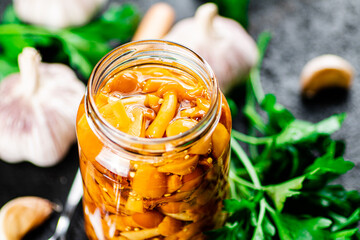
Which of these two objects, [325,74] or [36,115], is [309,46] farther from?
[36,115]

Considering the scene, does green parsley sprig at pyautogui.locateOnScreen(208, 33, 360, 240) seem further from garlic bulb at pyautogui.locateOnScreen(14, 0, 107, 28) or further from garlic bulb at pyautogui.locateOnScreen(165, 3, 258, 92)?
garlic bulb at pyautogui.locateOnScreen(14, 0, 107, 28)

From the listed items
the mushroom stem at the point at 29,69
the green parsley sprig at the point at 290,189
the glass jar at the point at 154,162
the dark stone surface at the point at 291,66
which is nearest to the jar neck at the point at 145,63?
the glass jar at the point at 154,162

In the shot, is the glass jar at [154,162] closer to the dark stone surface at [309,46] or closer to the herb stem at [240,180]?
the herb stem at [240,180]

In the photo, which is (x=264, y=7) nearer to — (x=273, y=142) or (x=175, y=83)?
(x=273, y=142)

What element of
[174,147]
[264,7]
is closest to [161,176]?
[174,147]

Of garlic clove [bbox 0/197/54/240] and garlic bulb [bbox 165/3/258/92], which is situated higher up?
garlic bulb [bbox 165/3/258/92]

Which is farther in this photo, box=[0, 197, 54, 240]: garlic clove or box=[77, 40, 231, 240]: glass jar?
box=[0, 197, 54, 240]: garlic clove

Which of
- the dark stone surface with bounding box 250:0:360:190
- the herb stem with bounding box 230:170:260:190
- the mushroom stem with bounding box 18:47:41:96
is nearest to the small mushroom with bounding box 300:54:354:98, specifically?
the dark stone surface with bounding box 250:0:360:190
